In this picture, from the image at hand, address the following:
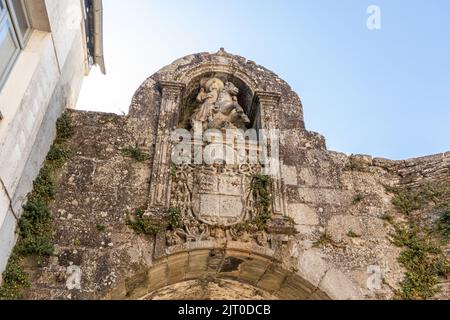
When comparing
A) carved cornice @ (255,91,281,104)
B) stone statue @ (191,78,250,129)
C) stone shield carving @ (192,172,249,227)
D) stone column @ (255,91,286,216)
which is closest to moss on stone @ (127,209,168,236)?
stone shield carving @ (192,172,249,227)

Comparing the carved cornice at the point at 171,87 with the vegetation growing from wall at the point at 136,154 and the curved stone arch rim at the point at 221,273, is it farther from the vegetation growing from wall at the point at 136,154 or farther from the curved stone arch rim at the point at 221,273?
the curved stone arch rim at the point at 221,273

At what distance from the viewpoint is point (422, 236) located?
5.54 meters

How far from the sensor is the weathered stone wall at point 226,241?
15.9 ft

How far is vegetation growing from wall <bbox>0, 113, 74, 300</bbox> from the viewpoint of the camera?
14.8 feet

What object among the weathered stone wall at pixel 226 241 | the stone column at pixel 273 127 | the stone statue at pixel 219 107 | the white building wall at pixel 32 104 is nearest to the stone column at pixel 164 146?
the weathered stone wall at pixel 226 241

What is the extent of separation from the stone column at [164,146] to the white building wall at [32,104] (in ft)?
4.58

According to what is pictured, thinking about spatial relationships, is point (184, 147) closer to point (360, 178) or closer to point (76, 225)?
point (76, 225)

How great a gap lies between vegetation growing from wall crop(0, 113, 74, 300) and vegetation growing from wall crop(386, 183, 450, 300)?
408cm

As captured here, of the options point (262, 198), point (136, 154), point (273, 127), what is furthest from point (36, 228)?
point (273, 127)

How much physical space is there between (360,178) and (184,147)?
2460mm

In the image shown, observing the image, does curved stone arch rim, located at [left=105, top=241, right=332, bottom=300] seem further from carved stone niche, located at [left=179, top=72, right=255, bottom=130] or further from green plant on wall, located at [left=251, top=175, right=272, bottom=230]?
carved stone niche, located at [left=179, top=72, right=255, bottom=130]

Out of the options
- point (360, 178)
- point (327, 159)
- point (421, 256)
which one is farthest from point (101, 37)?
point (421, 256)

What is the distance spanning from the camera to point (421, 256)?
5355mm

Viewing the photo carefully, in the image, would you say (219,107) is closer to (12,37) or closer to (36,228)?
(12,37)
